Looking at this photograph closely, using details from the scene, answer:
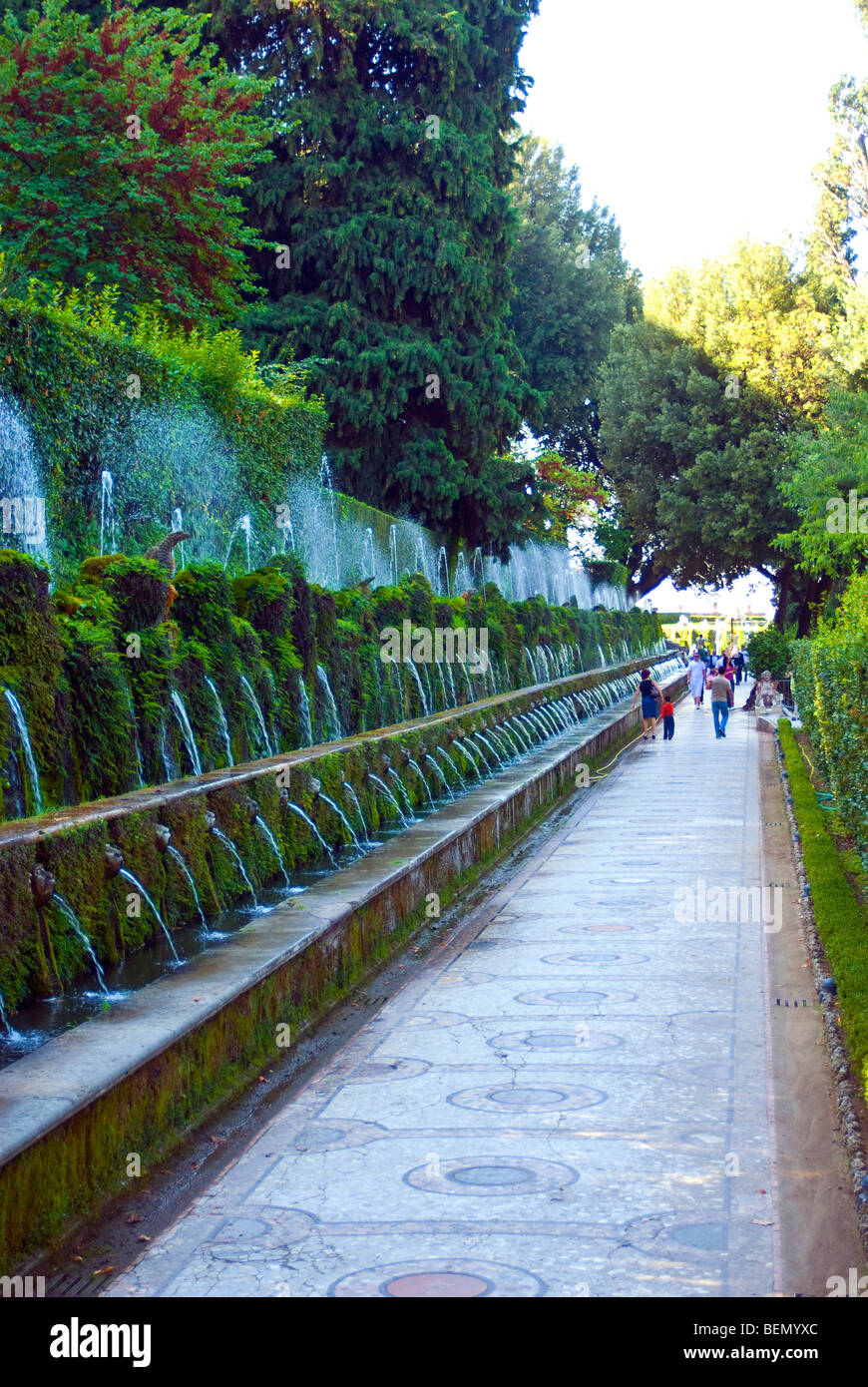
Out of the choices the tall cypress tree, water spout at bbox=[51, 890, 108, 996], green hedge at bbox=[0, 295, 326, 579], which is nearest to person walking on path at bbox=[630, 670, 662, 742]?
the tall cypress tree

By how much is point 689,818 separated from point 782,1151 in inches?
327

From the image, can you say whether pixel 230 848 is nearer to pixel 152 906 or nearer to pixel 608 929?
pixel 152 906

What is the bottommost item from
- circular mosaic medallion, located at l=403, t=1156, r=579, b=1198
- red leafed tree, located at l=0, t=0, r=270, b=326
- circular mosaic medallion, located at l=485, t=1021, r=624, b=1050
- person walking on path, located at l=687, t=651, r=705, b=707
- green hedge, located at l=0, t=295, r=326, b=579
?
circular mosaic medallion, located at l=403, t=1156, r=579, b=1198

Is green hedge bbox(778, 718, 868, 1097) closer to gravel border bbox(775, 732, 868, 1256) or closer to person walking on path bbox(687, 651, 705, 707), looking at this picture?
gravel border bbox(775, 732, 868, 1256)

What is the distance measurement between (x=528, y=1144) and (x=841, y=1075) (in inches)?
51.8

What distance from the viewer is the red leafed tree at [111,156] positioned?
17562 mm

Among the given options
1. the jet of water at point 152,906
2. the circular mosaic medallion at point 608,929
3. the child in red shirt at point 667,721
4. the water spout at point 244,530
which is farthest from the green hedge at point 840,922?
the child in red shirt at point 667,721

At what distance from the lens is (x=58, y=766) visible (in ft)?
21.8

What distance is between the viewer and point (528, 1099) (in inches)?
191

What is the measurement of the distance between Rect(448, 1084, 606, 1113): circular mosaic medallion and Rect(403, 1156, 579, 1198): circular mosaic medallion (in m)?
0.47

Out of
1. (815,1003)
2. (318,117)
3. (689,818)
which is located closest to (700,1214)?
(815,1003)

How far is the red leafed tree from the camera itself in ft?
57.6

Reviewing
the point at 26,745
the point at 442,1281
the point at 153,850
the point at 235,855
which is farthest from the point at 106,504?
the point at 442,1281

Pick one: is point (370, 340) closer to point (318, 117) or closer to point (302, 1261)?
point (318, 117)
